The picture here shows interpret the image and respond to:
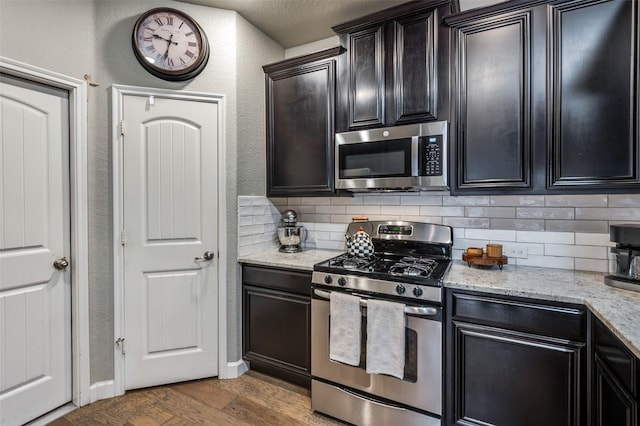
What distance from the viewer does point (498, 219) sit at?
7.04 feet

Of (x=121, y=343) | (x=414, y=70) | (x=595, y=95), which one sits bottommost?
(x=121, y=343)

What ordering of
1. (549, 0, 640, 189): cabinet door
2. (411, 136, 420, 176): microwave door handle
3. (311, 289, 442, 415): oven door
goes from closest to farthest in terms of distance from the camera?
(549, 0, 640, 189): cabinet door, (311, 289, 442, 415): oven door, (411, 136, 420, 176): microwave door handle

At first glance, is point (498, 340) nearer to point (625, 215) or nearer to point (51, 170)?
point (625, 215)

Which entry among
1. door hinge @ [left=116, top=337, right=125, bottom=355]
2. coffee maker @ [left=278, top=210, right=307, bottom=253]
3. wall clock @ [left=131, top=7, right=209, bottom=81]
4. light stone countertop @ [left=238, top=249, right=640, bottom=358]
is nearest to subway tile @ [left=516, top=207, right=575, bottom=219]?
light stone countertop @ [left=238, top=249, right=640, bottom=358]

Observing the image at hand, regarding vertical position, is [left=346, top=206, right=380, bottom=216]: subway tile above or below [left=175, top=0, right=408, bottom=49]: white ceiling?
below

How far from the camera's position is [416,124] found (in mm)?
2008

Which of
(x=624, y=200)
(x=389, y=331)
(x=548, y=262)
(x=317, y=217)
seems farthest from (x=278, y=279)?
(x=624, y=200)

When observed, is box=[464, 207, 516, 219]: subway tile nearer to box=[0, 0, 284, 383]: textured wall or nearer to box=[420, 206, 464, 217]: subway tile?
box=[420, 206, 464, 217]: subway tile

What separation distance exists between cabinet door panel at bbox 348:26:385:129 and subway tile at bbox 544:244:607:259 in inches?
55.1

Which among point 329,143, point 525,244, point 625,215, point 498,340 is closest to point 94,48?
point 329,143

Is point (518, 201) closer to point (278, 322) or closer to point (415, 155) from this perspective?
point (415, 155)

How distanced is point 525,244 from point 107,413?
3006mm

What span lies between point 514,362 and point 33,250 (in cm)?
285

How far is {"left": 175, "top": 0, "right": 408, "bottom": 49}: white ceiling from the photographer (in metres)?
2.31
